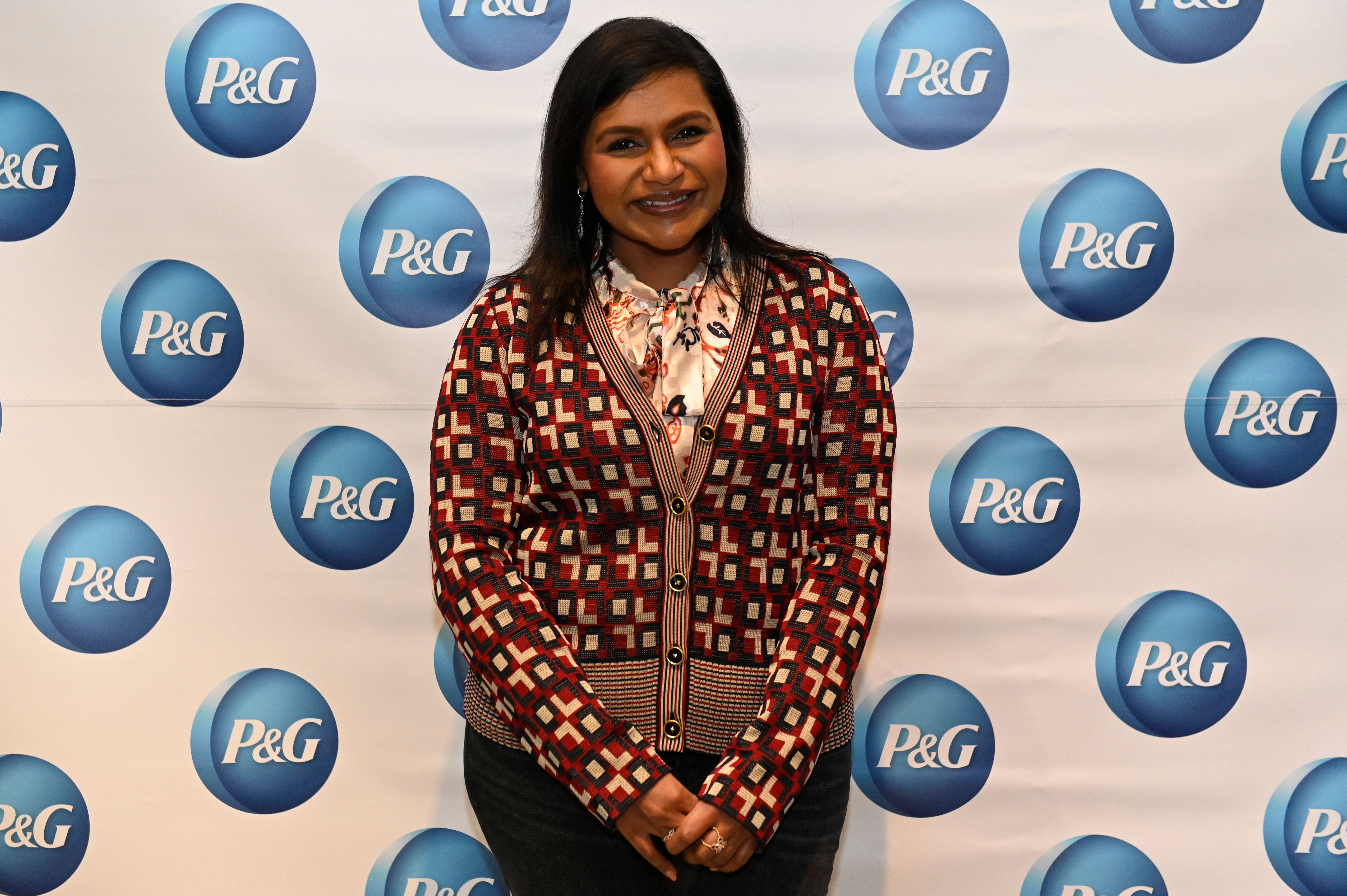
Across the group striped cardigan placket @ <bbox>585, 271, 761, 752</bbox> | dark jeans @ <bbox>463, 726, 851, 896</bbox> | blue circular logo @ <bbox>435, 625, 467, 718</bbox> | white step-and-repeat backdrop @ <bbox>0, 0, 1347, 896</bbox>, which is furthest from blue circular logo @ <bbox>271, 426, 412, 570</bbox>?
striped cardigan placket @ <bbox>585, 271, 761, 752</bbox>

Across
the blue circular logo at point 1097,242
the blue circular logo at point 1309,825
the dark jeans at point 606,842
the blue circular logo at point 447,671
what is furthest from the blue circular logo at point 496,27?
the blue circular logo at point 1309,825

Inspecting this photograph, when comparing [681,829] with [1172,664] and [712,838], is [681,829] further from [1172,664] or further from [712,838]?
[1172,664]

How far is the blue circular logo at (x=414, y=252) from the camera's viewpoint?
6.19 feet

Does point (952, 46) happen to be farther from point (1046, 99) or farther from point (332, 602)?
point (332, 602)

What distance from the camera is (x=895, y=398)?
6.32 ft

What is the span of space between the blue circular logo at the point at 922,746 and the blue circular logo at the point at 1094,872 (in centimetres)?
20

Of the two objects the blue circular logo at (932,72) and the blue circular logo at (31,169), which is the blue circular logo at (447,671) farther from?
the blue circular logo at (932,72)

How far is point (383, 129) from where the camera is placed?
1879mm

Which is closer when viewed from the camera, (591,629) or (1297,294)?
(591,629)

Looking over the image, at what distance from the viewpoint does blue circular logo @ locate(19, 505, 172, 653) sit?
6.35 ft

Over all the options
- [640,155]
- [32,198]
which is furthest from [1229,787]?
[32,198]

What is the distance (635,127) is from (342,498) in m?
1.01

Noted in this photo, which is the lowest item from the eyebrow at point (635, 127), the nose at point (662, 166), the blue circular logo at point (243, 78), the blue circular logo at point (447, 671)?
the blue circular logo at point (447, 671)

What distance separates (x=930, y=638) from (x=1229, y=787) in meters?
0.66
